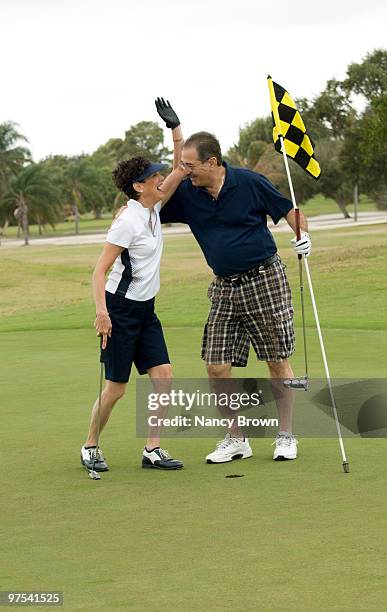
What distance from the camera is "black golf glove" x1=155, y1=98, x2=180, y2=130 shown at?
7980 mm

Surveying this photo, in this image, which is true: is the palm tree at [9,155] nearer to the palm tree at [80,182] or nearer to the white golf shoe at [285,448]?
the palm tree at [80,182]

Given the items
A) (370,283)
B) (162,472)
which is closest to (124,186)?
(162,472)

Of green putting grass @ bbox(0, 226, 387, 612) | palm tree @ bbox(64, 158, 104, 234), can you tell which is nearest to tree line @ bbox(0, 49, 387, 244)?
palm tree @ bbox(64, 158, 104, 234)

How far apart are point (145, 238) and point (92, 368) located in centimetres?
512

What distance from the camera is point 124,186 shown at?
7.60 meters

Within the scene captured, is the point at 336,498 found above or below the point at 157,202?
below

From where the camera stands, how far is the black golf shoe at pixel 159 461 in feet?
24.7

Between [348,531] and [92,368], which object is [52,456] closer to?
[348,531]

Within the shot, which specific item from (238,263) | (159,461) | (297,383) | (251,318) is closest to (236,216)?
(238,263)

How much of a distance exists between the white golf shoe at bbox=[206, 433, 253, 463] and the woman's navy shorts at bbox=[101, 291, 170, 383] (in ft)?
2.13

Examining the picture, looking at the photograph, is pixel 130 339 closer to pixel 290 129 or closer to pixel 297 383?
pixel 297 383

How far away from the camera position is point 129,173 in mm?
7578

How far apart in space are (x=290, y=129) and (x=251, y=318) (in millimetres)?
1373

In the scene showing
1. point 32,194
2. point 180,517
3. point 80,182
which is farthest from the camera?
point 80,182
